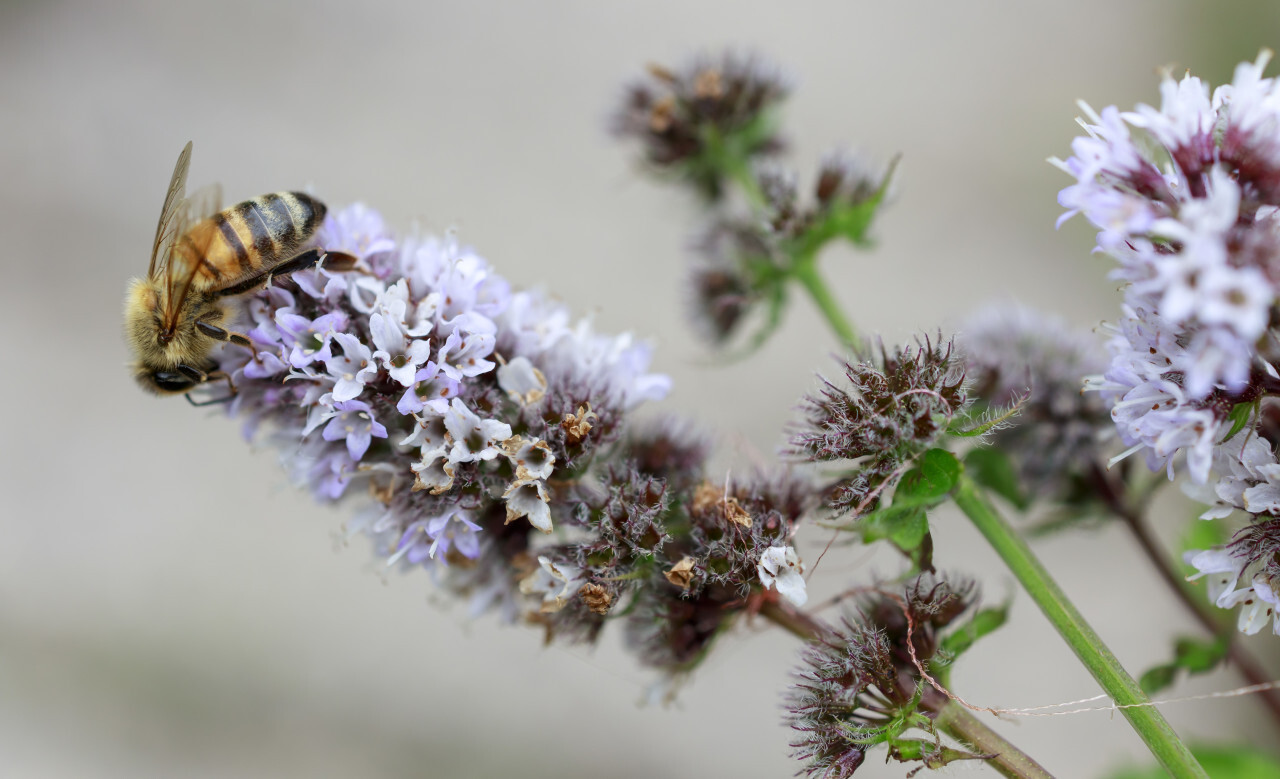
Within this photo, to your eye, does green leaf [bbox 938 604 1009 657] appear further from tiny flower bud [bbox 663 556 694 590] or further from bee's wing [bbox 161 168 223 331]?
bee's wing [bbox 161 168 223 331]

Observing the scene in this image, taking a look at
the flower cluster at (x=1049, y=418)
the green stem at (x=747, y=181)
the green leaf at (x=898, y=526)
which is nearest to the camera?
the green leaf at (x=898, y=526)

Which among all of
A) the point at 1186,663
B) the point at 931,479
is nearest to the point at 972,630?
the point at 931,479

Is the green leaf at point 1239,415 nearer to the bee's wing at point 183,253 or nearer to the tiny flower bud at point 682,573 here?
the tiny flower bud at point 682,573

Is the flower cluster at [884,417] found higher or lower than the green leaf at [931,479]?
higher

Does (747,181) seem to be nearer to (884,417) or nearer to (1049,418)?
(1049,418)

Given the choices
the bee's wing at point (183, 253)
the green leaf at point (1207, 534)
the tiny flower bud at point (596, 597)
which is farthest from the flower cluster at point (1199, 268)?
the bee's wing at point (183, 253)

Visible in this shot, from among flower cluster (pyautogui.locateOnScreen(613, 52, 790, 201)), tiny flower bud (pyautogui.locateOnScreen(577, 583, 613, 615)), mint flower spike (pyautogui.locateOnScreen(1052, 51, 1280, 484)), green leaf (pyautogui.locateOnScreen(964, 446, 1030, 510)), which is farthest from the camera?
flower cluster (pyautogui.locateOnScreen(613, 52, 790, 201))

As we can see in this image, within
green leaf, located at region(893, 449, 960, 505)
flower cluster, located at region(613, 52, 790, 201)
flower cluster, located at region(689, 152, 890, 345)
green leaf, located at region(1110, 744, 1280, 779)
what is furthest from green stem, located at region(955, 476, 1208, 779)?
flower cluster, located at region(613, 52, 790, 201)
